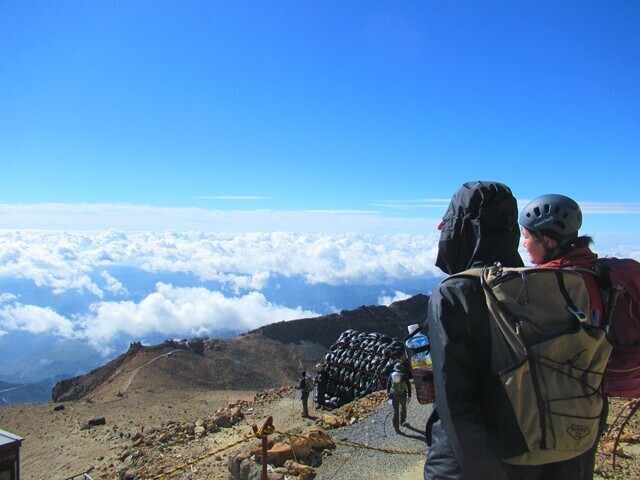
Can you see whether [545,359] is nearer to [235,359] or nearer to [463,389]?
[463,389]

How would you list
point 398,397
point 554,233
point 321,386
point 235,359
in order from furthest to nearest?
point 235,359
point 321,386
point 398,397
point 554,233

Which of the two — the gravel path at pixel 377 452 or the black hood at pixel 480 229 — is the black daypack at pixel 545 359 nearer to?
the black hood at pixel 480 229

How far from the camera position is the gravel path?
9039 mm

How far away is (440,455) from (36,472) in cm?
2000

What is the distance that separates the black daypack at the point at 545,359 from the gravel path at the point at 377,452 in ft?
22.3

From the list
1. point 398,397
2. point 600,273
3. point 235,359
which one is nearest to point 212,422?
point 398,397

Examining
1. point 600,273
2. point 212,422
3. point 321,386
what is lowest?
point 212,422

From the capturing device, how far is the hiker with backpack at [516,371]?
90.0 inches

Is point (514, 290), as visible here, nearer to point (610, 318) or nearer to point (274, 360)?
point (610, 318)

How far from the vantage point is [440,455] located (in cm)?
257

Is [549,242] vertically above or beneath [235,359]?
above

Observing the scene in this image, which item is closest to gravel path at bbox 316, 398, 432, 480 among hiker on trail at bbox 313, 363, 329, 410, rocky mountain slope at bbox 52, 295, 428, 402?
hiker on trail at bbox 313, 363, 329, 410

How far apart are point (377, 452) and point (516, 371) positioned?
8.73m

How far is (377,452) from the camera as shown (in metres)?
10.1
